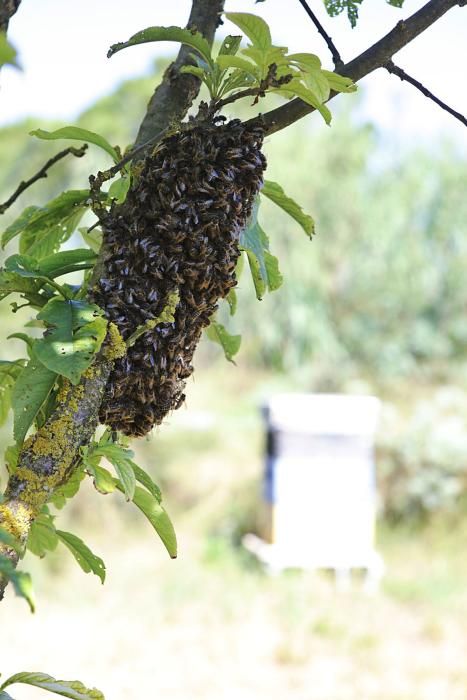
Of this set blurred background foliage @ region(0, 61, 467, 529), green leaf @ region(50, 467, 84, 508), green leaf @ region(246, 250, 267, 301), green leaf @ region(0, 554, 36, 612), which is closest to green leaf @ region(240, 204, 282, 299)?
green leaf @ region(246, 250, 267, 301)

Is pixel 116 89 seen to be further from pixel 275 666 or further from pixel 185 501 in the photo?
pixel 275 666

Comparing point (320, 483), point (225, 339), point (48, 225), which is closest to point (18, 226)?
point (48, 225)

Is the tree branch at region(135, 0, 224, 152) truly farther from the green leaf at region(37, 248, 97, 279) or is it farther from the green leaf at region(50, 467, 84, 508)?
the green leaf at region(50, 467, 84, 508)

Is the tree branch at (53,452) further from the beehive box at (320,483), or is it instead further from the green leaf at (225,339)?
the beehive box at (320,483)

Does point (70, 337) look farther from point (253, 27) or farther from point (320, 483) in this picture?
point (320, 483)

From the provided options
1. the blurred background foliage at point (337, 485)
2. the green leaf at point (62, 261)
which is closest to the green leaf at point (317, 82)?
the green leaf at point (62, 261)
